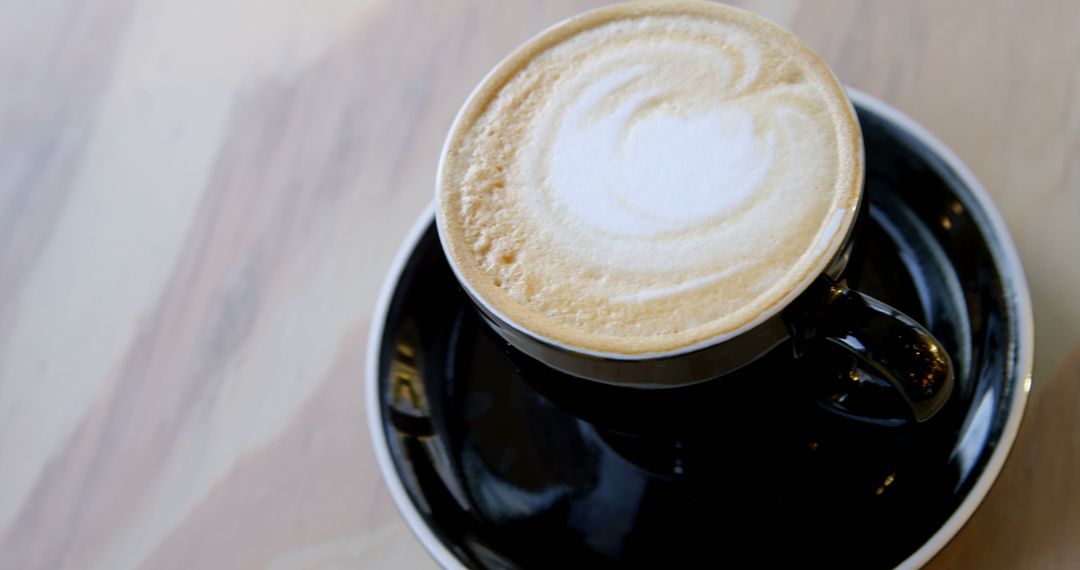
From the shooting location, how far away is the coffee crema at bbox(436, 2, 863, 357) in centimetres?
57

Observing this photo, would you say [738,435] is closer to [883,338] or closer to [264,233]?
[883,338]

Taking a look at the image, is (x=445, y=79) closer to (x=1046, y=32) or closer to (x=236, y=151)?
(x=236, y=151)

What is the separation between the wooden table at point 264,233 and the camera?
30.4 inches

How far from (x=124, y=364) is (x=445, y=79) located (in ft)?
1.35

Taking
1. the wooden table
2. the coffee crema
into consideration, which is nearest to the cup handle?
the coffee crema

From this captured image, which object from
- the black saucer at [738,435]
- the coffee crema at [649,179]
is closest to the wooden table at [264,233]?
the black saucer at [738,435]

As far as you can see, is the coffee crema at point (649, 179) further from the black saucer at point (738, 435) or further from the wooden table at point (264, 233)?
the wooden table at point (264, 233)

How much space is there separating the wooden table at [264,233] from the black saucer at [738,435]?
0.08 m

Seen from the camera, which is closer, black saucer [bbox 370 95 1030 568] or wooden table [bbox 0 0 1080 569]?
black saucer [bbox 370 95 1030 568]

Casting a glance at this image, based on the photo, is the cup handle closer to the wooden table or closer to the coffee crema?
the coffee crema

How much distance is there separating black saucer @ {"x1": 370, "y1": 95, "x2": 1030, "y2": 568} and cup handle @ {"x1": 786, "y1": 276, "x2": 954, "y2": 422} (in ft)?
0.13

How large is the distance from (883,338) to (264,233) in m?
0.60

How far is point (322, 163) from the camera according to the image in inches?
37.6

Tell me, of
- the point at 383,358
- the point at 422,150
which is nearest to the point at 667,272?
the point at 383,358
